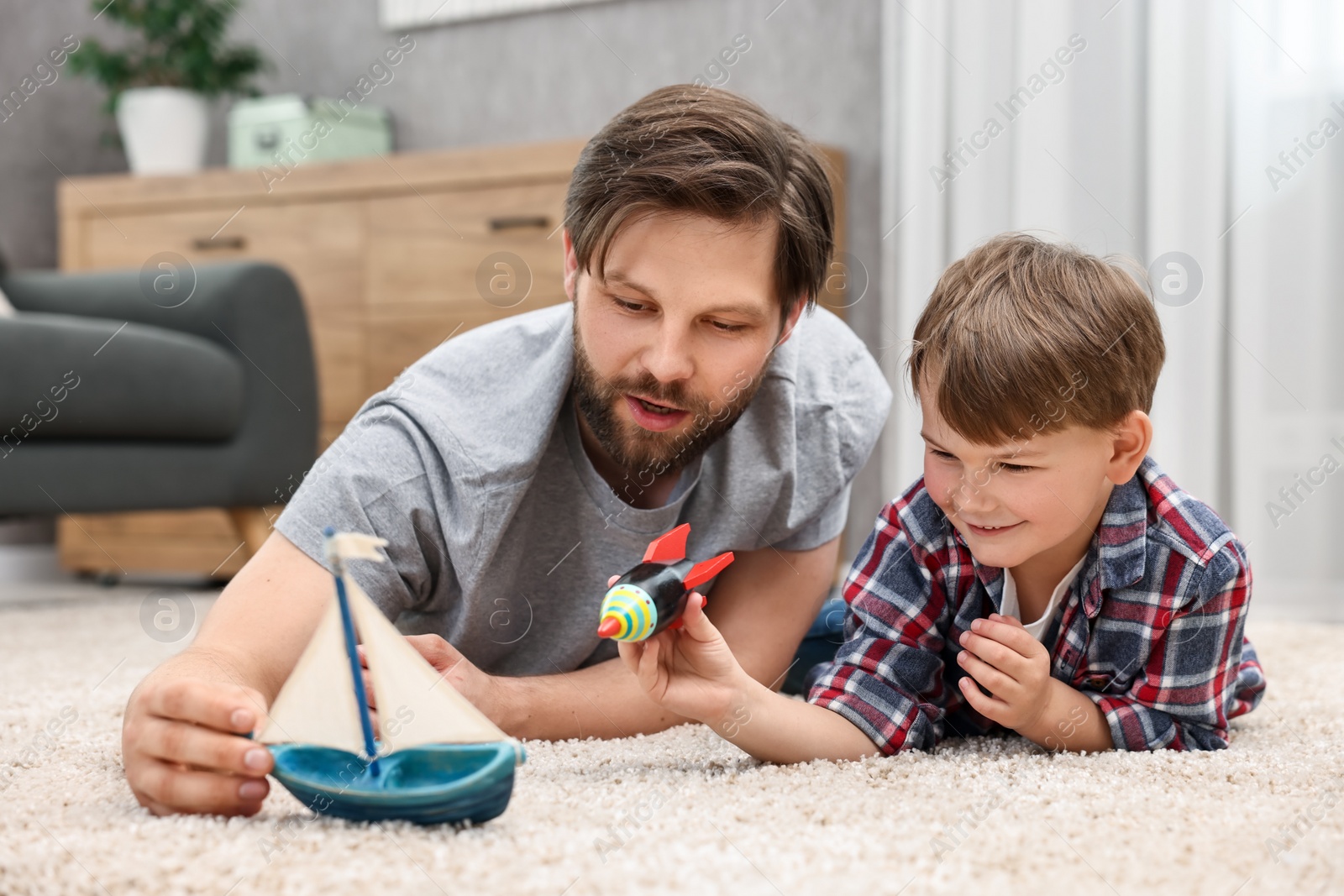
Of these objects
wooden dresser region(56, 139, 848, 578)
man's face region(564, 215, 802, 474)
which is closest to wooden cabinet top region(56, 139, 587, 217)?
wooden dresser region(56, 139, 848, 578)

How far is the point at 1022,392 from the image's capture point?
2.76 ft

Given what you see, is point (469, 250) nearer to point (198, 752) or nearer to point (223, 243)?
point (223, 243)

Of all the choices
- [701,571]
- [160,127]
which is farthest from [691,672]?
[160,127]

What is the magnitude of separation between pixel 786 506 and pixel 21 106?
2.63 metres

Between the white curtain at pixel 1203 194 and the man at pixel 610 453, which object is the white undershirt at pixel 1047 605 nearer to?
the man at pixel 610 453

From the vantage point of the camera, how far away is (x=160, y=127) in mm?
2738

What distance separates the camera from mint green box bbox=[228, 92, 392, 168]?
2.59 meters

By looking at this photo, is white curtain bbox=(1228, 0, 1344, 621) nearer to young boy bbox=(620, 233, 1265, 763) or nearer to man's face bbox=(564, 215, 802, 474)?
young boy bbox=(620, 233, 1265, 763)

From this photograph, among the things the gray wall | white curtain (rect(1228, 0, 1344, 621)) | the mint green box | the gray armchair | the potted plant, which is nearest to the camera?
the gray armchair

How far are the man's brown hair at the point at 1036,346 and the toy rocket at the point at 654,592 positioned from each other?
219 millimetres

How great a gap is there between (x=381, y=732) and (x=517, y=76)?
90.5 inches

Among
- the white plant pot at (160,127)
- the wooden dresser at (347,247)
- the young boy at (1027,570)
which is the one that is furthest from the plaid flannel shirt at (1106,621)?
the white plant pot at (160,127)

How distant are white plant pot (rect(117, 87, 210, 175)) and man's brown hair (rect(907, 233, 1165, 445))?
2.28m

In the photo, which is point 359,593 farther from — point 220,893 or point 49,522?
point 49,522
